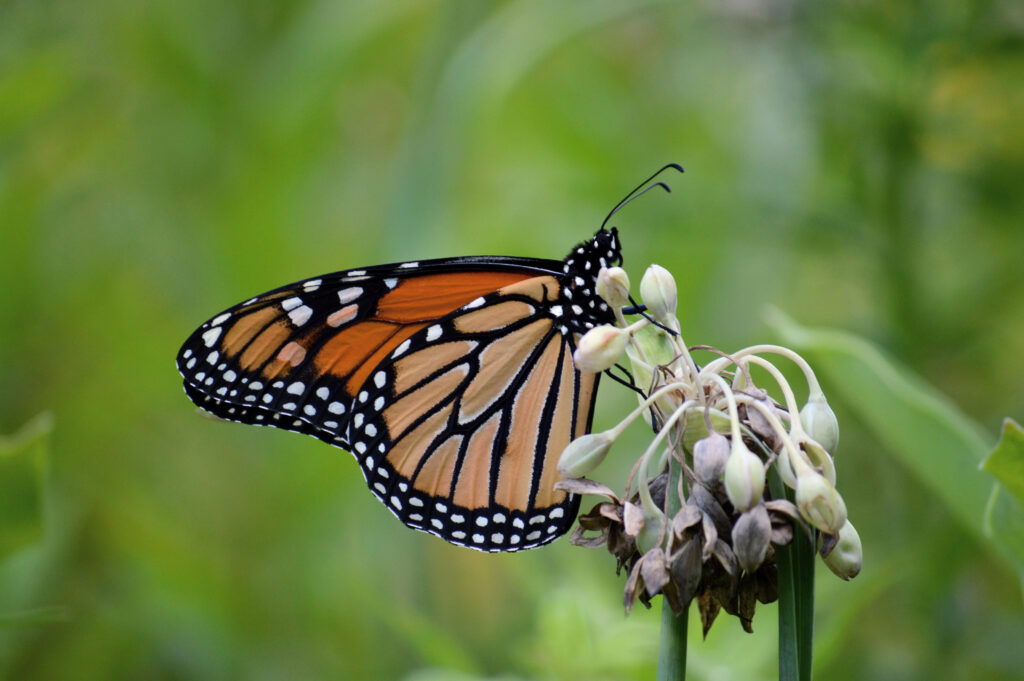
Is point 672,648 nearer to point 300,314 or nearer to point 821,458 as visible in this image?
point 821,458

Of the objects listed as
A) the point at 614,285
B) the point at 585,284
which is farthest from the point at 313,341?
the point at 614,285

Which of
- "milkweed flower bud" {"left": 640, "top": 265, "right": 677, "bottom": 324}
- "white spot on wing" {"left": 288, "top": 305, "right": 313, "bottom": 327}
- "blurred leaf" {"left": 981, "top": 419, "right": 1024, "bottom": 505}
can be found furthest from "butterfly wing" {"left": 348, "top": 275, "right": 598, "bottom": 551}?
"blurred leaf" {"left": 981, "top": 419, "right": 1024, "bottom": 505}

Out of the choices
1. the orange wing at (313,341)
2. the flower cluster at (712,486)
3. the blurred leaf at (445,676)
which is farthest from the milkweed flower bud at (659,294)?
the blurred leaf at (445,676)

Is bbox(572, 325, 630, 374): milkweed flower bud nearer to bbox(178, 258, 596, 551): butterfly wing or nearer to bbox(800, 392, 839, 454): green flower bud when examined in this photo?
bbox(800, 392, 839, 454): green flower bud

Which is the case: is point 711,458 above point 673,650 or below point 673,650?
above

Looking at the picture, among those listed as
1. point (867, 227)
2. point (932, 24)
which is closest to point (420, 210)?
point (867, 227)

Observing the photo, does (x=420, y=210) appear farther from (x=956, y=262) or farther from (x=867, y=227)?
(x=956, y=262)

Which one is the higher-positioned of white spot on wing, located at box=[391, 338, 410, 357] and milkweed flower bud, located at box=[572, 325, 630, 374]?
white spot on wing, located at box=[391, 338, 410, 357]

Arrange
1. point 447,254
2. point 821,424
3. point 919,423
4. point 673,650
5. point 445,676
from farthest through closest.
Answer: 1. point 447,254
2. point 445,676
3. point 919,423
4. point 821,424
5. point 673,650
